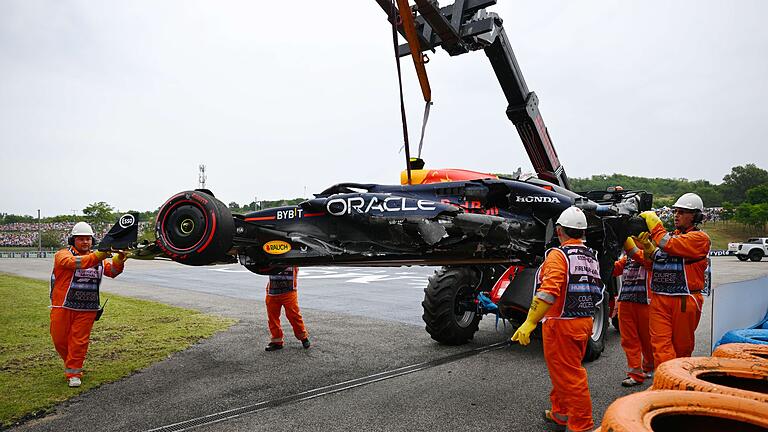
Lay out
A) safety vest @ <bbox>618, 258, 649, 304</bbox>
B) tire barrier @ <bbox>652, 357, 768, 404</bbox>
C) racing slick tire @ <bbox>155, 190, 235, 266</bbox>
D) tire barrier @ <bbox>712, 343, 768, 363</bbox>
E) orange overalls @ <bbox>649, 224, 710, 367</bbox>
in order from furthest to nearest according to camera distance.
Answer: safety vest @ <bbox>618, 258, 649, 304</bbox>, orange overalls @ <bbox>649, 224, 710, 367</bbox>, racing slick tire @ <bbox>155, 190, 235, 266</bbox>, tire barrier @ <bbox>712, 343, 768, 363</bbox>, tire barrier @ <bbox>652, 357, 768, 404</bbox>

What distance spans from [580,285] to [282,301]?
3929 mm

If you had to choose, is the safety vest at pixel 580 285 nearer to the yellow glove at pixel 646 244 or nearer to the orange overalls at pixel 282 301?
the yellow glove at pixel 646 244

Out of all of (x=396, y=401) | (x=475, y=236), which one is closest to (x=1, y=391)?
(x=396, y=401)

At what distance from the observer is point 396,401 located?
4.52 meters

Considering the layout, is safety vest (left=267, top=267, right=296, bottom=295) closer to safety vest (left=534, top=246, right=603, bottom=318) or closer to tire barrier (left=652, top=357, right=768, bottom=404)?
safety vest (left=534, top=246, right=603, bottom=318)

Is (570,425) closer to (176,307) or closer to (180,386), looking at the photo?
(180,386)

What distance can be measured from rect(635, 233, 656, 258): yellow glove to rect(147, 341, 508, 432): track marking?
7.57ft

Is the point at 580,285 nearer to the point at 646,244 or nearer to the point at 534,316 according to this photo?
the point at 534,316

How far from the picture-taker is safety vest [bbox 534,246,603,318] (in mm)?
3830

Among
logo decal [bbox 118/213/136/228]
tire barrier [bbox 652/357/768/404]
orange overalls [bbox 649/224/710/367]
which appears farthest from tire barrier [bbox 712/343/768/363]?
logo decal [bbox 118/213/136/228]

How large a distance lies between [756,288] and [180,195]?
5573mm

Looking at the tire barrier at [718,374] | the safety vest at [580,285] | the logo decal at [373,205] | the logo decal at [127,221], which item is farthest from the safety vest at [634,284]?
the logo decal at [127,221]

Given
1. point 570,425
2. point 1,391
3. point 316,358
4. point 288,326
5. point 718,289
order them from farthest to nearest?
point 288,326
point 316,358
point 1,391
point 718,289
point 570,425

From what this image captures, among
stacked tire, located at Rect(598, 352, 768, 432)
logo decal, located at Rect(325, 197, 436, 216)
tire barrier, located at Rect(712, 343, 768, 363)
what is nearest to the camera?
stacked tire, located at Rect(598, 352, 768, 432)
